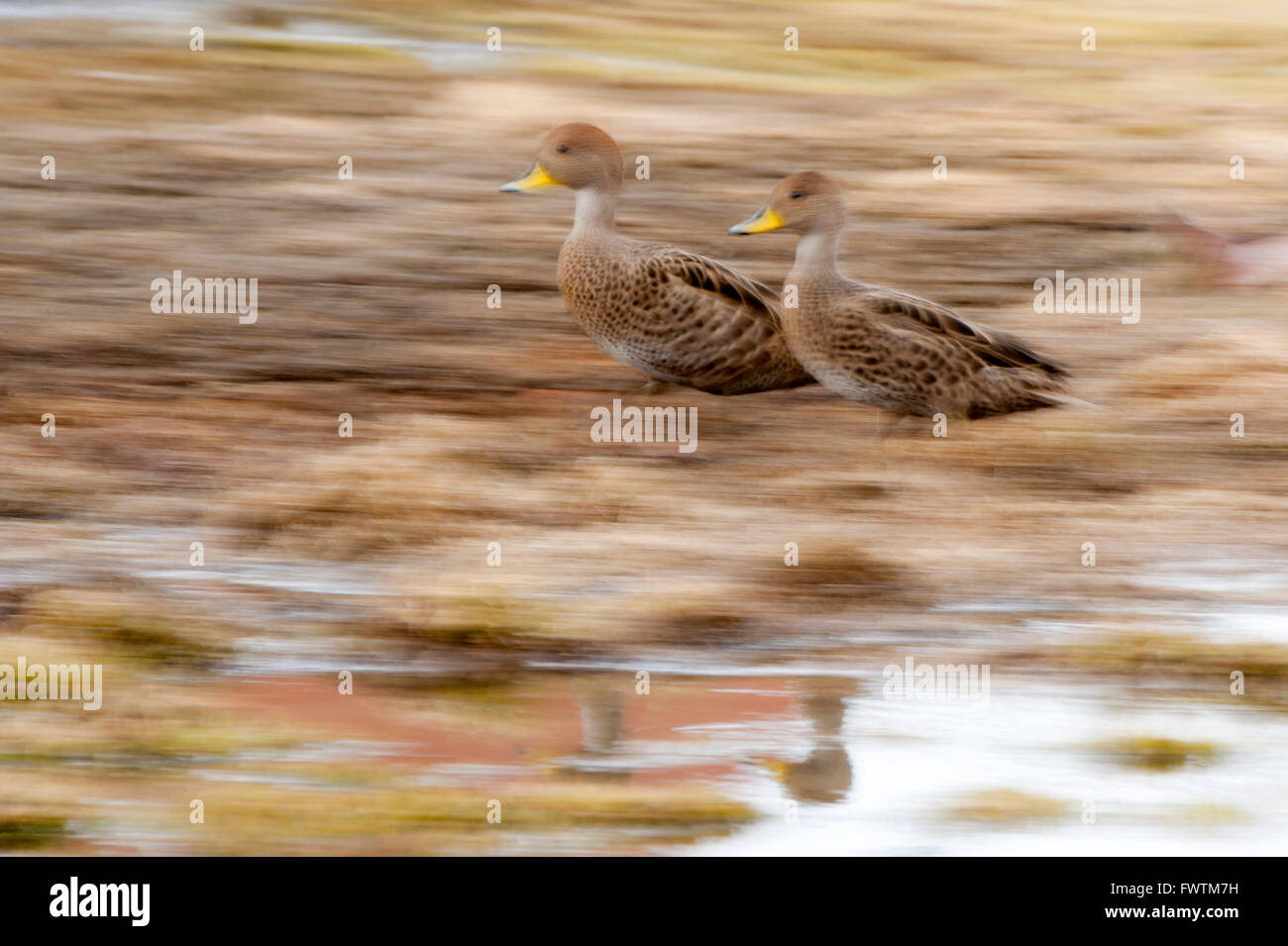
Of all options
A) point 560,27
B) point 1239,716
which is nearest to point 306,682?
point 1239,716

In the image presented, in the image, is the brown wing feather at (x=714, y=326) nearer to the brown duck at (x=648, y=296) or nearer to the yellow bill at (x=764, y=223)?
the brown duck at (x=648, y=296)

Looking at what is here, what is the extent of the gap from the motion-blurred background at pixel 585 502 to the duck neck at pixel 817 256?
59cm

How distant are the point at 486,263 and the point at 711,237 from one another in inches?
37.1

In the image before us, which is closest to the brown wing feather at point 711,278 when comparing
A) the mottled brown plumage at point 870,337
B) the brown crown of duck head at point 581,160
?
the mottled brown plumage at point 870,337

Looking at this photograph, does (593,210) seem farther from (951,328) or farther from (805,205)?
(951,328)

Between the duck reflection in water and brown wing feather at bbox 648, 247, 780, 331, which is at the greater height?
brown wing feather at bbox 648, 247, 780, 331

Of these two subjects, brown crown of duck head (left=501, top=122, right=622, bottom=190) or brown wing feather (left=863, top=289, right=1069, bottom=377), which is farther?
brown crown of duck head (left=501, top=122, right=622, bottom=190)

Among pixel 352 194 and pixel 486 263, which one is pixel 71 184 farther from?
pixel 486 263

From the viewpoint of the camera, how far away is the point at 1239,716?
4605mm

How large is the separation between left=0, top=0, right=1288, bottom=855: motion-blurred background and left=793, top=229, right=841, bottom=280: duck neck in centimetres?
59

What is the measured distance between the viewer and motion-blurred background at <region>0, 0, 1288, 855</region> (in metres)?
4.22

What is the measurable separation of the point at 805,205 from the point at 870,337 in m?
0.46

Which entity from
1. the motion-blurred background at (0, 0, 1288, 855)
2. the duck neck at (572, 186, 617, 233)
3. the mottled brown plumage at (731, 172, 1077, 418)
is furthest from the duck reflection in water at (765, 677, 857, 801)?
the duck neck at (572, 186, 617, 233)

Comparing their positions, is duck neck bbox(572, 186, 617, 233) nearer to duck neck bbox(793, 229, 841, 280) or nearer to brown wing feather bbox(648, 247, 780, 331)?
brown wing feather bbox(648, 247, 780, 331)
